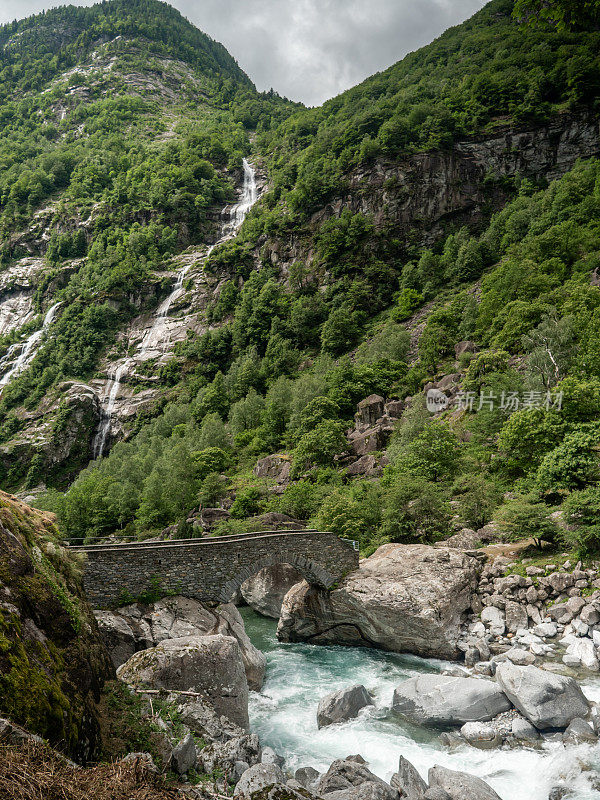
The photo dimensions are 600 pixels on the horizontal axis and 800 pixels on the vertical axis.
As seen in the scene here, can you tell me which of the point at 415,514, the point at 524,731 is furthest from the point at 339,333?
the point at 524,731

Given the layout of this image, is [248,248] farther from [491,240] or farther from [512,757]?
[512,757]

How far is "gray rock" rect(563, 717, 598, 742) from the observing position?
11133 millimetres

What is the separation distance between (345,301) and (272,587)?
58.8 meters

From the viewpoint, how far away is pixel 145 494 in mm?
44906

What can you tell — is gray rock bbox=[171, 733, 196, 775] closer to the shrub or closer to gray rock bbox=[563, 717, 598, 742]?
gray rock bbox=[563, 717, 598, 742]

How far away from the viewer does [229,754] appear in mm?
9461

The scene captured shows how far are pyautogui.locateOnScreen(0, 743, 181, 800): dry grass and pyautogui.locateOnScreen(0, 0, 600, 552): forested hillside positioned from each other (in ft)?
35.1

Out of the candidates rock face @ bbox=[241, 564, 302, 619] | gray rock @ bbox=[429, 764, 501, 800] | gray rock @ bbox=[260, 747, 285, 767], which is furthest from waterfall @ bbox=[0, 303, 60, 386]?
gray rock @ bbox=[429, 764, 501, 800]

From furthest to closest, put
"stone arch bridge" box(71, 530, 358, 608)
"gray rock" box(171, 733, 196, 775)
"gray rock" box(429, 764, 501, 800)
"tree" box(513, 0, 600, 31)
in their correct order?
"stone arch bridge" box(71, 530, 358, 608)
"gray rock" box(429, 764, 501, 800)
"gray rock" box(171, 733, 196, 775)
"tree" box(513, 0, 600, 31)

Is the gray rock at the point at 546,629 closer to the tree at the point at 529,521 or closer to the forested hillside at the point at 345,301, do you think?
the forested hillside at the point at 345,301

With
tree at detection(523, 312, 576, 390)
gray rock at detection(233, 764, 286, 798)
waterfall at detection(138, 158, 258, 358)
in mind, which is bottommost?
gray rock at detection(233, 764, 286, 798)

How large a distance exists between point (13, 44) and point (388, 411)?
270951 millimetres

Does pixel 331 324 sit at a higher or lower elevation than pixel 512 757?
higher

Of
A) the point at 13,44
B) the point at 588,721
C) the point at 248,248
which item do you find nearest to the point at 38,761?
the point at 588,721
